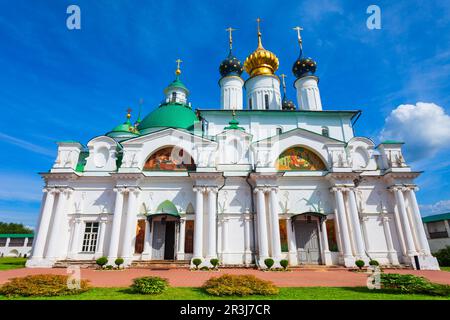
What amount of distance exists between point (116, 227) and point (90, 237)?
9.32ft

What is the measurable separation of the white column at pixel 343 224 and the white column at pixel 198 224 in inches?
398

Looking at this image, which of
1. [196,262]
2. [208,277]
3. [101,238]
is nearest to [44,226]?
[101,238]

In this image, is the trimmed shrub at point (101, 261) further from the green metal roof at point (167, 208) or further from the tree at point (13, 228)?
the tree at point (13, 228)

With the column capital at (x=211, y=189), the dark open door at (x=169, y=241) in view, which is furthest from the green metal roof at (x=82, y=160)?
the column capital at (x=211, y=189)

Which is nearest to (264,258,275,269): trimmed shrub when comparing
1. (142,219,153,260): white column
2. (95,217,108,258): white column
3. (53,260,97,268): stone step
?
(142,219,153,260): white column

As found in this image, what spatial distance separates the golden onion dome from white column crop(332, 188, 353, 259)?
16383 millimetres

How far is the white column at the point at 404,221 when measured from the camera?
59.4 feet

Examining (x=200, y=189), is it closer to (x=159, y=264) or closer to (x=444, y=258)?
(x=159, y=264)

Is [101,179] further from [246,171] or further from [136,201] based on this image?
[246,171]

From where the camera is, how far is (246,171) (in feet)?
65.7

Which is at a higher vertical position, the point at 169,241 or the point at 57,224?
the point at 57,224

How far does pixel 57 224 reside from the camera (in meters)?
18.2

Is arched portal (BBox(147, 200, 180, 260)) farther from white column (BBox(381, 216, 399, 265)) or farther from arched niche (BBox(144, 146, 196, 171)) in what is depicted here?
white column (BBox(381, 216, 399, 265))

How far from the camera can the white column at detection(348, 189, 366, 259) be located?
57.5 feet
